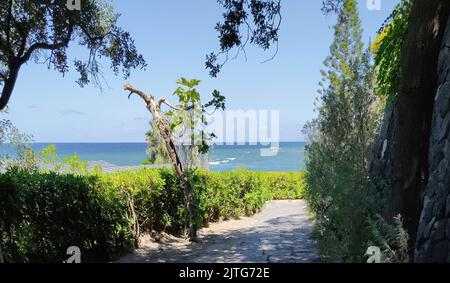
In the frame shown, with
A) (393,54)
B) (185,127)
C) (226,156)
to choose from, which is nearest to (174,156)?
(185,127)

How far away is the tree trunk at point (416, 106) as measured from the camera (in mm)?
3955

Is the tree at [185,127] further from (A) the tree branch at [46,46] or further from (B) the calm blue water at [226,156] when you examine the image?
(B) the calm blue water at [226,156]

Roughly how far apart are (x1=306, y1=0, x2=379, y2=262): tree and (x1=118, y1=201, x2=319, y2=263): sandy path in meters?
0.54

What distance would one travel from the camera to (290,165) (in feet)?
224

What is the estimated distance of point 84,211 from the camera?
6121 millimetres

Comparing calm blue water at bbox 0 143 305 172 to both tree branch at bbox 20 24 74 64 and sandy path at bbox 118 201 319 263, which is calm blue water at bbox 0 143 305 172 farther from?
tree branch at bbox 20 24 74 64

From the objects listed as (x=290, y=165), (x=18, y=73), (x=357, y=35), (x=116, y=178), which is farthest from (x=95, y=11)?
(x=290, y=165)

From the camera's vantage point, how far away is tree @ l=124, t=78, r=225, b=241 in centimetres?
782

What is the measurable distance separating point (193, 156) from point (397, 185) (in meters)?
4.78

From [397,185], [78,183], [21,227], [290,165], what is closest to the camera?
[397,185]

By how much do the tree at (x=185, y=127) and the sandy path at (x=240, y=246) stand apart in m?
0.67

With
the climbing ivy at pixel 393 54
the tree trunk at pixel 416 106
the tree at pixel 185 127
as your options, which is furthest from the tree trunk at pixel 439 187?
the tree at pixel 185 127
